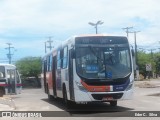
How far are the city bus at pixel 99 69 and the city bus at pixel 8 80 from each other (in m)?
16.1

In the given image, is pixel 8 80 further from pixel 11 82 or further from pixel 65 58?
pixel 65 58

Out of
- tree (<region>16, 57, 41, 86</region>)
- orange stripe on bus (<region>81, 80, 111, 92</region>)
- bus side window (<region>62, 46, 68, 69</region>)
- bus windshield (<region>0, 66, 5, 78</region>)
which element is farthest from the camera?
tree (<region>16, 57, 41, 86</region>)

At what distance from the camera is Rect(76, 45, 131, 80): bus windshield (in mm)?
17781

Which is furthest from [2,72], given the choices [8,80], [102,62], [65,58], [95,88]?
[95,88]

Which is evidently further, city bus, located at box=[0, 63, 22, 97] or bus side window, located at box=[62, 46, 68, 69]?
city bus, located at box=[0, 63, 22, 97]

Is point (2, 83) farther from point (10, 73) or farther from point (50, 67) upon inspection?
point (50, 67)

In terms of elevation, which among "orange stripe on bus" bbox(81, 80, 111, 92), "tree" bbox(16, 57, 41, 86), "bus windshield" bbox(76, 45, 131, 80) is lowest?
"tree" bbox(16, 57, 41, 86)

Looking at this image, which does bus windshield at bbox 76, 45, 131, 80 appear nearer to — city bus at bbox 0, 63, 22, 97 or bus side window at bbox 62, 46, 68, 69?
bus side window at bbox 62, 46, 68, 69

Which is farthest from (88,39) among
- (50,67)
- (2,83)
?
(2,83)

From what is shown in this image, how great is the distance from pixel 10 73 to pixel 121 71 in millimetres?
18174

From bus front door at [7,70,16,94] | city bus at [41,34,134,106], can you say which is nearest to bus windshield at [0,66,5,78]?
bus front door at [7,70,16,94]

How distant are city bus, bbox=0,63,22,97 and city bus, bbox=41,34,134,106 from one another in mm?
16059

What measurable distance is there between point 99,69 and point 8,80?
1786 centimetres

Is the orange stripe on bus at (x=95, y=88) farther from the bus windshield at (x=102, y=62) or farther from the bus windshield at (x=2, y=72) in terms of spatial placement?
the bus windshield at (x=2, y=72)
